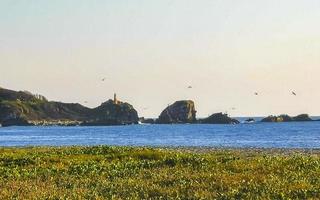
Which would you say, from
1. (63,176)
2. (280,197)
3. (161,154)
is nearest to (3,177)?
(63,176)

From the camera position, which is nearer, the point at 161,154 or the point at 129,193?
the point at 129,193

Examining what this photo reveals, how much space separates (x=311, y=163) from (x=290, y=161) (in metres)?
2.24

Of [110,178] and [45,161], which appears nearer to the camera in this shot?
[110,178]

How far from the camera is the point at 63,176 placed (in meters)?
32.1

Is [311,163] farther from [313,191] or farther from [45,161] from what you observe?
[45,161]

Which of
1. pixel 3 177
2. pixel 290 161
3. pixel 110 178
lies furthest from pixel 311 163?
pixel 3 177

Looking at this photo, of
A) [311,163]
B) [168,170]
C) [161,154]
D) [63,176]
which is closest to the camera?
[63,176]

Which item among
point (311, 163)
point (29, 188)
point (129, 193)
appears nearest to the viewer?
point (129, 193)

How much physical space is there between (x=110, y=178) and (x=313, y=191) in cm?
1097

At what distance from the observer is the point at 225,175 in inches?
1185

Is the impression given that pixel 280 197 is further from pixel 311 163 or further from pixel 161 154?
pixel 161 154

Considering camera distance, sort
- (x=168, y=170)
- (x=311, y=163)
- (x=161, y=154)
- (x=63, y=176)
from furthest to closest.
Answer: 1. (x=161, y=154)
2. (x=311, y=163)
3. (x=168, y=170)
4. (x=63, y=176)

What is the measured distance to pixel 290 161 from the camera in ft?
128

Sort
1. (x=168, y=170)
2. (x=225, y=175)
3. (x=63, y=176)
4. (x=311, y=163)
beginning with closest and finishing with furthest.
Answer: (x=225, y=175), (x=63, y=176), (x=168, y=170), (x=311, y=163)
